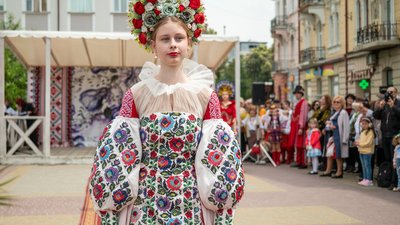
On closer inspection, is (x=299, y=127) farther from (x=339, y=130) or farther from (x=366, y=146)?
(x=366, y=146)

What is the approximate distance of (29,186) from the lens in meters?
10.6

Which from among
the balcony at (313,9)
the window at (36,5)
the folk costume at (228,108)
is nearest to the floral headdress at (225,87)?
the folk costume at (228,108)

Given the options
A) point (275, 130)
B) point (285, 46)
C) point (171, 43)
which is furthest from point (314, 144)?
point (285, 46)

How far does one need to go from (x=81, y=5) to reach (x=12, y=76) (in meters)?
5.11

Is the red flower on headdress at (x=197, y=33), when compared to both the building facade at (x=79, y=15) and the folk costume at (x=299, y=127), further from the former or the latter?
the building facade at (x=79, y=15)

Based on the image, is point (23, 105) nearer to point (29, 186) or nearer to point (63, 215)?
point (29, 186)

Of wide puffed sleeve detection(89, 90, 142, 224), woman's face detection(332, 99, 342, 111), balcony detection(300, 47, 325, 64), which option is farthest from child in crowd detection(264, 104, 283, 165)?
balcony detection(300, 47, 325, 64)

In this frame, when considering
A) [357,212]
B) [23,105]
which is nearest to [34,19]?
[23,105]

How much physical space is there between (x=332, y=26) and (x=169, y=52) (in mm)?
34409

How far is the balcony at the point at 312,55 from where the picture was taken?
38.0 metres

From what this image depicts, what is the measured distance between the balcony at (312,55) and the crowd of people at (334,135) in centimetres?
2130

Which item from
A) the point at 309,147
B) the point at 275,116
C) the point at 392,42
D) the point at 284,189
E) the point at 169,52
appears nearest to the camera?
the point at 169,52

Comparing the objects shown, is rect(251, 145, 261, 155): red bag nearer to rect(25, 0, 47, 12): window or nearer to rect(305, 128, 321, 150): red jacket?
rect(305, 128, 321, 150): red jacket

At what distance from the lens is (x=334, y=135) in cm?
1227
